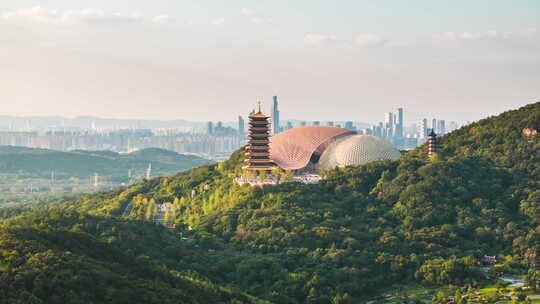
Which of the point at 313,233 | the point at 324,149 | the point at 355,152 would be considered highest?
the point at 324,149

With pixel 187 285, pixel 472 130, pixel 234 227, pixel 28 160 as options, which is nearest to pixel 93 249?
pixel 187 285

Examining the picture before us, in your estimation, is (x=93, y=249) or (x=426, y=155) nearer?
(x=93, y=249)

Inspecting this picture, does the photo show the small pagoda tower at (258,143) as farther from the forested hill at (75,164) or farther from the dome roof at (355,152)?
the forested hill at (75,164)

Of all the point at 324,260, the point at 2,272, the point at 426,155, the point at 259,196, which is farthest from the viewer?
the point at 426,155

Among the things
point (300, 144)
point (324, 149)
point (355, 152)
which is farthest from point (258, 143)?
point (355, 152)

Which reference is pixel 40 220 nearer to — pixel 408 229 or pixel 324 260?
pixel 324 260

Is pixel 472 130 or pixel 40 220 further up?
pixel 472 130

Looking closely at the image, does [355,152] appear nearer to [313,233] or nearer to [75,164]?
[313,233]
